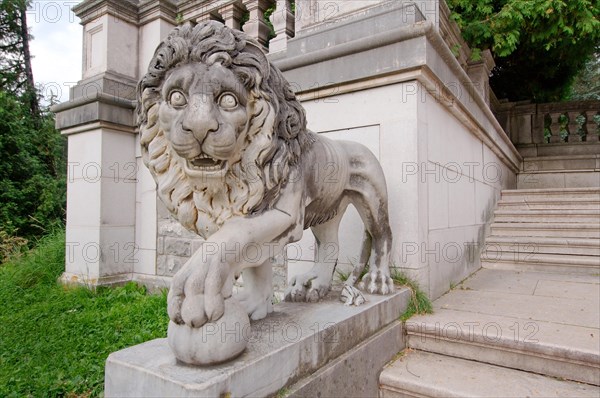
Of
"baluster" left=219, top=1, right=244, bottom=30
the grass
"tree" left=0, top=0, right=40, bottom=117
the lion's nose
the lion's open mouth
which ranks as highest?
"tree" left=0, top=0, right=40, bottom=117

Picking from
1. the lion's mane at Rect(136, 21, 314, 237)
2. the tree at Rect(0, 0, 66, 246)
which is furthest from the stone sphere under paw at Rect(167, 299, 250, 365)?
the tree at Rect(0, 0, 66, 246)

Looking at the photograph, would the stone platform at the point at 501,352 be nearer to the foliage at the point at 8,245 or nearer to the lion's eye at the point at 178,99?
the lion's eye at the point at 178,99

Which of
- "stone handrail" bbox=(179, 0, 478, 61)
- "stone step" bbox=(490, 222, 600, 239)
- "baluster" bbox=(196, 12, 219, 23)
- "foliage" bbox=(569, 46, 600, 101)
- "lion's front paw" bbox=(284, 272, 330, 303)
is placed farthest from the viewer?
"foliage" bbox=(569, 46, 600, 101)

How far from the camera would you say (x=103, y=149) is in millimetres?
4215

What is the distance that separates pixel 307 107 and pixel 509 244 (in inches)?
117

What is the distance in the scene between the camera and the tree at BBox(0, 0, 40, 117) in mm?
10789

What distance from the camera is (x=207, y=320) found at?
4.28 ft

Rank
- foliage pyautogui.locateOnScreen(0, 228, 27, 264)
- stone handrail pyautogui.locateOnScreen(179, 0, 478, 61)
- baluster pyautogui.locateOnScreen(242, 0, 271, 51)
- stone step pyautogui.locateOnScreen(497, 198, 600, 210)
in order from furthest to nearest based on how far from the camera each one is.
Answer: foliage pyautogui.locateOnScreen(0, 228, 27, 264) → stone step pyautogui.locateOnScreen(497, 198, 600, 210) → baluster pyautogui.locateOnScreen(242, 0, 271, 51) → stone handrail pyautogui.locateOnScreen(179, 0, 478, 61)

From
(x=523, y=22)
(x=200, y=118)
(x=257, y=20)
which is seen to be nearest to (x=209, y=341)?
(x=200, y=118)

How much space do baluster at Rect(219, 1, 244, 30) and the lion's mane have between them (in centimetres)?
283

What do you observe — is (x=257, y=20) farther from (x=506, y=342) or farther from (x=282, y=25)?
(x=506, y=342)

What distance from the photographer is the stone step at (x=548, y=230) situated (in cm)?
439

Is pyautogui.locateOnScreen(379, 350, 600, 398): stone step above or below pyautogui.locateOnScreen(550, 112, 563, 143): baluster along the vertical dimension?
below

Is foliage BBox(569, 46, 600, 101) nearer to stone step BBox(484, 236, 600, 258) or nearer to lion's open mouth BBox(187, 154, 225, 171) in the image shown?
stone step BBox(484, 236, 600, 258)
